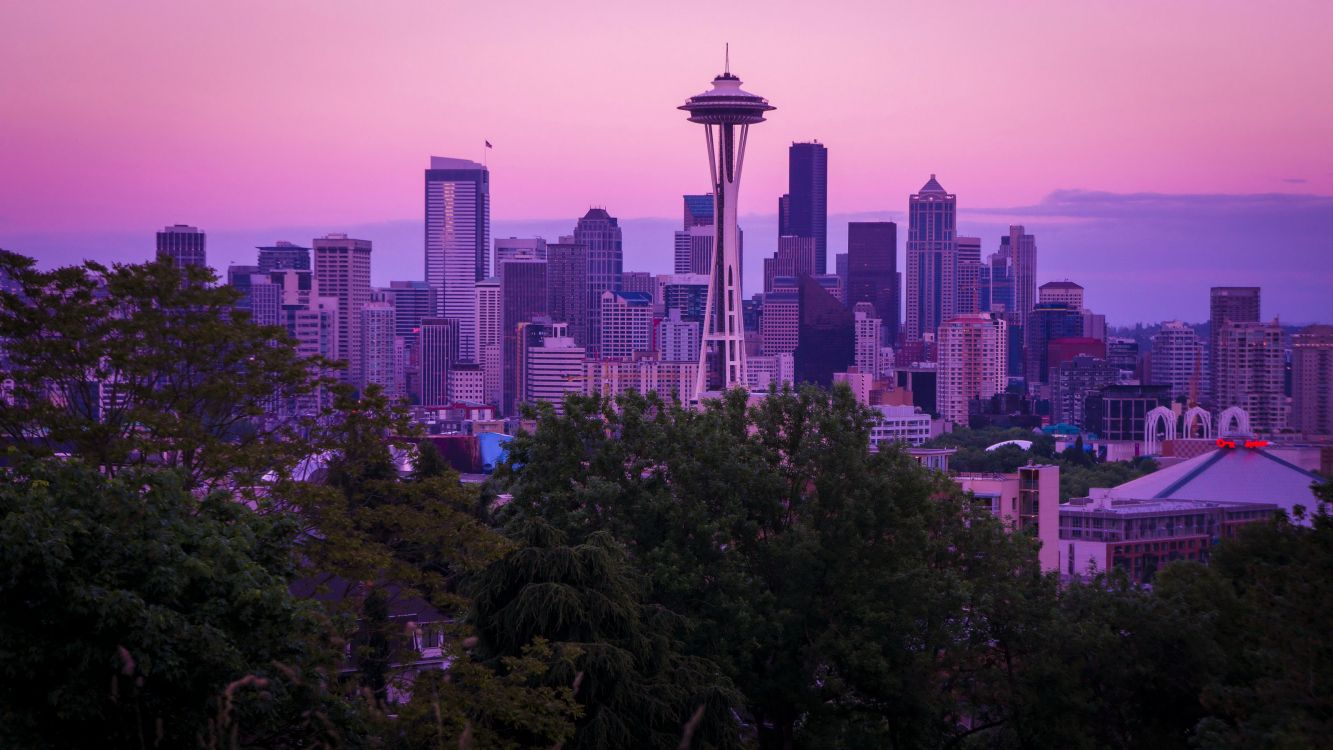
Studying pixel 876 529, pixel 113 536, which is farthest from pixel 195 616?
pixel 876 529

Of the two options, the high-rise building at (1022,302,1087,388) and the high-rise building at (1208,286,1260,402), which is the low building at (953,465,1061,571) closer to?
the high-rise building at (1208,286,1260,402)

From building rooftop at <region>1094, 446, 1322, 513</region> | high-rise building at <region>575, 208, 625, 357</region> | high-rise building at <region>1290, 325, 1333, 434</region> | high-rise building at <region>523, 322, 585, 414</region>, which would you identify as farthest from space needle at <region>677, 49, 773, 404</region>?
high-rise building at <region>575, 208, 625, 357</region>

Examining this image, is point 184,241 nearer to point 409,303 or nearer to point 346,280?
point 346,280

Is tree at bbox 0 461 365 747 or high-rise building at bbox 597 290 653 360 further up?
high-rise building at bbox 597 290 653 360

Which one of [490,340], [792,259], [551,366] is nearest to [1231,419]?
[551,366]

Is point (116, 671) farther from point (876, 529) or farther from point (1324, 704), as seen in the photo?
point (876, 529)

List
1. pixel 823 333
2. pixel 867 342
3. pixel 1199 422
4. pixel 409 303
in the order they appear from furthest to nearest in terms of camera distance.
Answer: pixel 409 303, pixel 867 342, pixel 823 333, pixel 1199 422
